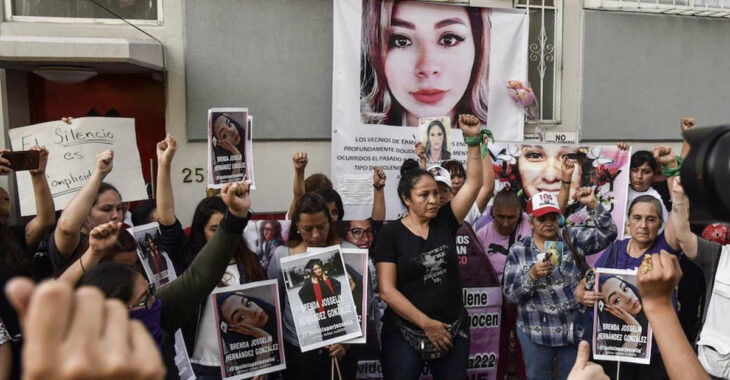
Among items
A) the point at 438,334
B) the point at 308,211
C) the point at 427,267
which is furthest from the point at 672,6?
the point at 308,211

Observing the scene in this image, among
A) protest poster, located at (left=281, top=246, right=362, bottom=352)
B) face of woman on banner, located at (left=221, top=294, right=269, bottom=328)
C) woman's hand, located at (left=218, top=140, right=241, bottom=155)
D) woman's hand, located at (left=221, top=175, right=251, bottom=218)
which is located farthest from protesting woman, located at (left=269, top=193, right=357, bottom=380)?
woman's hand, located at (left=221, top=175, right=251, bottom=218)

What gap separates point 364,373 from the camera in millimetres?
4430

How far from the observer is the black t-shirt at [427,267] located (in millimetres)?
3609

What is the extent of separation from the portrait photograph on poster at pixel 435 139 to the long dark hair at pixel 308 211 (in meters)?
1.68

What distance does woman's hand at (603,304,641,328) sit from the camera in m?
3.63

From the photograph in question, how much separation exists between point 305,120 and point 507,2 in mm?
2484

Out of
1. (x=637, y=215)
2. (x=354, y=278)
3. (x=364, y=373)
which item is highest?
(x=637, y=215)

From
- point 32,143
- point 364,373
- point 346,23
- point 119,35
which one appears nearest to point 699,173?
point 364,373

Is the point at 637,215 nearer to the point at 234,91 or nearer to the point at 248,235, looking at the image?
the point at 248,235

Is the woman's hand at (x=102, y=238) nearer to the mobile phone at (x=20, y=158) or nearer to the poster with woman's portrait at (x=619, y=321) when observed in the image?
the mobile phone at (x=20, y=158)

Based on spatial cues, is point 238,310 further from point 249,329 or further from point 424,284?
point 424,284

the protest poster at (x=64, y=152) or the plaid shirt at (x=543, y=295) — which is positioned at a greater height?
the protest poster at (x=64, y=152)

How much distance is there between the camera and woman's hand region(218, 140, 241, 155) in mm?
3133

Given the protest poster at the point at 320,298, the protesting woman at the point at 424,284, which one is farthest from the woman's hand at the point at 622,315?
the protest poster at the point at 320,298
